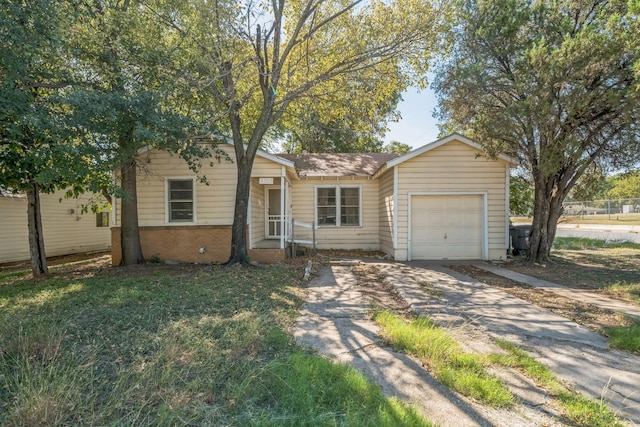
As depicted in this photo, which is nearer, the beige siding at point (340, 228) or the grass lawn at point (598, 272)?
the grass lawn at point (598, 272)

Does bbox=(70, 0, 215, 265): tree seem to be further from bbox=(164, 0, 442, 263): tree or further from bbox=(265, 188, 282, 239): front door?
bbox=(265, 188, 282, 239): front door

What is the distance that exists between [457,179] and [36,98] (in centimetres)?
1138

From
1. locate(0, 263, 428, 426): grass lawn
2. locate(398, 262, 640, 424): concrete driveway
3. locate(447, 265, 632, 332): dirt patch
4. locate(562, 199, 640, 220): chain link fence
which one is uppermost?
locate(562, 199, 640, 220): chain link fence

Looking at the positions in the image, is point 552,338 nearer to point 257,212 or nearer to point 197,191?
point 257,212

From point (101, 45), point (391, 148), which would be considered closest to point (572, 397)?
point (101, 45)

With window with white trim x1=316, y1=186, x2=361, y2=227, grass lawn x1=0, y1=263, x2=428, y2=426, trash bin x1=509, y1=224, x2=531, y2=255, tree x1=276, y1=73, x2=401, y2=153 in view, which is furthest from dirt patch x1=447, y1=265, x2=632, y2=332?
tree x1=276, y1=73, x2=401, y2=153

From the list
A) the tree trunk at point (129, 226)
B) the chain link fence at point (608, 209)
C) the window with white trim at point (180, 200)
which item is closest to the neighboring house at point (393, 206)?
the window with white trim at point (180, 200)

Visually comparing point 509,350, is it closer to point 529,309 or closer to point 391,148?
point 529,309

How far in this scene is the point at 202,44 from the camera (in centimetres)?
792

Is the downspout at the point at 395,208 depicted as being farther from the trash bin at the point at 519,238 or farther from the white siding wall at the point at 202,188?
the trash bin at the point at 519,238

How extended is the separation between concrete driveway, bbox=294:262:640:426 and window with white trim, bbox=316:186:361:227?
19.8 feet

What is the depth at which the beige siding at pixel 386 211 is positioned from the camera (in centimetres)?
1138

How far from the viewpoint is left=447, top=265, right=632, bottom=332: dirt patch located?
4.86 meters

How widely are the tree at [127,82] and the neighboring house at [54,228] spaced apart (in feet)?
16.5
